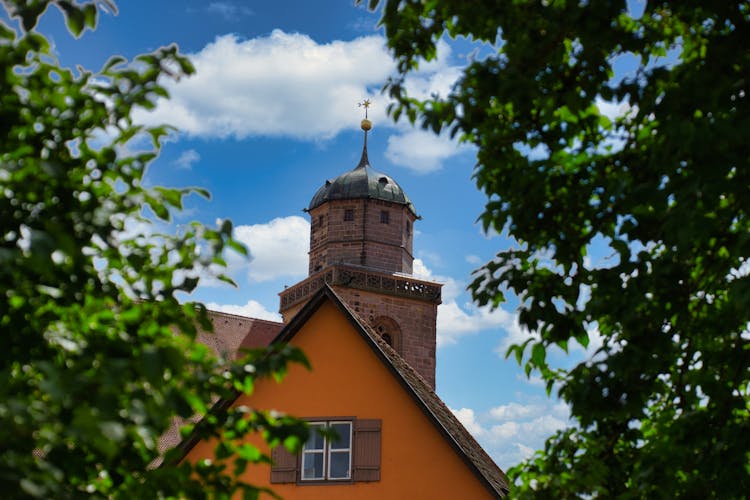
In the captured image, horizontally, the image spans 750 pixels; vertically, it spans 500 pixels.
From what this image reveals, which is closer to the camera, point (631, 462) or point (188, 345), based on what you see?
point (188, 345)

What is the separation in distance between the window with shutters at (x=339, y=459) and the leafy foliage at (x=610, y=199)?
858 cm

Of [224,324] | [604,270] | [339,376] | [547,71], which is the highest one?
[224,324]

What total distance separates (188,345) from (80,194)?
652 millimetres

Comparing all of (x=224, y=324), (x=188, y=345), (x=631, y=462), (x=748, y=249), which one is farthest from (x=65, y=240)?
(x=224, y=324)

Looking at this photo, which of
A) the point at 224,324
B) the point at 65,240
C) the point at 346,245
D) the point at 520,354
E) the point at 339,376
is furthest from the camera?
the point at 346,245

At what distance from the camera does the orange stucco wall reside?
13.6 metres

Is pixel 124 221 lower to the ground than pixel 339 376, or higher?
lower

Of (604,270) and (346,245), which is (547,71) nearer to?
(604,270)

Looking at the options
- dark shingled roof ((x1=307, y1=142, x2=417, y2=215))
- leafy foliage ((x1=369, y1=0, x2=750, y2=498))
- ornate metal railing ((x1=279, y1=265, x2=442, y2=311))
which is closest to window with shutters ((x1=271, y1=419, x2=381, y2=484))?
leafy foliage ((x1=369, y1=0, x2=750, y2=498))

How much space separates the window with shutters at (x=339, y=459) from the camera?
13859 mm

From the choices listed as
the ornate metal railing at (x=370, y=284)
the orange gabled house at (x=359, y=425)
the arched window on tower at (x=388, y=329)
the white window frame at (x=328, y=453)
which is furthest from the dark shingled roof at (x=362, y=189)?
the white window frame at (x=328, y=453)

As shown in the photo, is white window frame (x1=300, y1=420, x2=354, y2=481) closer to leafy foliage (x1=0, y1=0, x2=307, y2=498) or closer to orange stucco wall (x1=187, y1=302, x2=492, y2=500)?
orange stucco wall (x1=187, y1=302, x2=492, y2=500)

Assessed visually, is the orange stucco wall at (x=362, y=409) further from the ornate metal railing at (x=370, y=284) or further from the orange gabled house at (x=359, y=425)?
the ornate metal railing at (x=370, y=284)

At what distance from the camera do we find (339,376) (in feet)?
47.3
